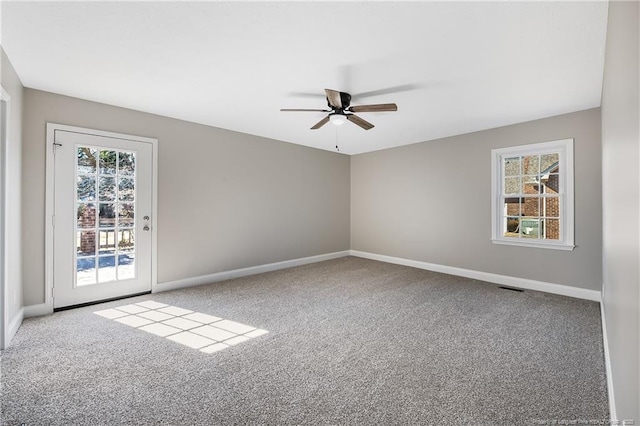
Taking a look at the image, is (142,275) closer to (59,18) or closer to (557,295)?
(59,18)

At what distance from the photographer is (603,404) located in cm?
184

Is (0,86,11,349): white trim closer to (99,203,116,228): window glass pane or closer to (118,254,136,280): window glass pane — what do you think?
(99,203,116,228): window glass pane

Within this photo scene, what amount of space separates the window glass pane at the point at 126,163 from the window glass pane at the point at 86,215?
0.56 metres

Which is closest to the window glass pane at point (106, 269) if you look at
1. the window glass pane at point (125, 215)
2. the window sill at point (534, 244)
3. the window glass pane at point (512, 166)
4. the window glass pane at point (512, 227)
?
the window glass pane at point (125, 215)

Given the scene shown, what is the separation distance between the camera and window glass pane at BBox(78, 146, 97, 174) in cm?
361

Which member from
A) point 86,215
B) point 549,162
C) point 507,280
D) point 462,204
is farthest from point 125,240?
point 549,162

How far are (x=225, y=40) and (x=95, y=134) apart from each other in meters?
2.48

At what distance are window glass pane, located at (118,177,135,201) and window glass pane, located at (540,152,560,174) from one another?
586 centimetres

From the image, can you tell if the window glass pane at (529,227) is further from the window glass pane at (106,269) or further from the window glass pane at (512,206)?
the window glass pane at (106,269)

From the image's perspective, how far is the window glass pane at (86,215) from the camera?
3604mm

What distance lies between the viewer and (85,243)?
3.64m

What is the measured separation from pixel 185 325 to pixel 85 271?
1.67m

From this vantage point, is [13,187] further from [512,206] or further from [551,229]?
[551,229]

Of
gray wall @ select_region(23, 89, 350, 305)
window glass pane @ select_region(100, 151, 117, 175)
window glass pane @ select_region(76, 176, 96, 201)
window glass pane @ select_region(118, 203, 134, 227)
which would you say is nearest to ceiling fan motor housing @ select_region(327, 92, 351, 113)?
gray wall @ select_region(23, 89, 350, 305)
